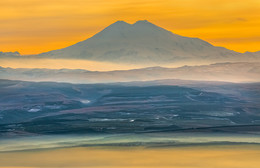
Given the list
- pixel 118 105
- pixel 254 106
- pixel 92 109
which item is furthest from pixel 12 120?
pixel 254 106

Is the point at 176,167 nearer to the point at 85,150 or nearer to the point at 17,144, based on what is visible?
the point at 85,150

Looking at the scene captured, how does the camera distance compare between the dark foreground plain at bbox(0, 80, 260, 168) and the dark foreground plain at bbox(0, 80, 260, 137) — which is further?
the dark foreground plain at bbox(0, 80, 260, 137)

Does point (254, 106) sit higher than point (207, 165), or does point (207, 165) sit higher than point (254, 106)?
point (254, 106)

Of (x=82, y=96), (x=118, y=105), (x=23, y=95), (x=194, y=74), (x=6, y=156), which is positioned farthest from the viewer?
(x=194, y=74)

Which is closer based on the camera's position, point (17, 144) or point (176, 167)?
point (176, 167)

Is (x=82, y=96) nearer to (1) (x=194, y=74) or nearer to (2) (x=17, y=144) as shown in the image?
(2) (x=17, y=144)

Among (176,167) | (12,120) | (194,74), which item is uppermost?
(194,74)

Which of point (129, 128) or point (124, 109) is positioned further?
point (124, 109)

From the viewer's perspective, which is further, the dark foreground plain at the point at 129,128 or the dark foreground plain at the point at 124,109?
the dark foreground plain at the point at 124,109

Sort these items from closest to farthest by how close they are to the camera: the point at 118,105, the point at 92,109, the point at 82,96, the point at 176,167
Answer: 1. the point at 176,167
2. the point at 92,109
3. the point at 118,105
4. the point at 82,96

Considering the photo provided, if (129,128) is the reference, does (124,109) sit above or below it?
above
